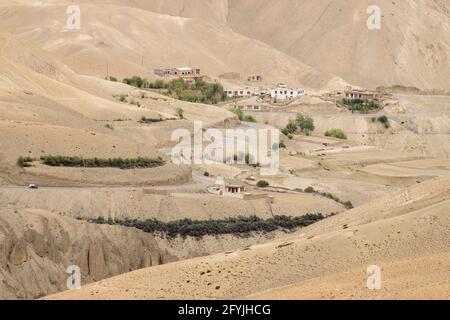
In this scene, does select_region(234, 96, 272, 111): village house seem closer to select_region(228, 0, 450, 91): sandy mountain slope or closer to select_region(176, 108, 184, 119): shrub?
select_region(176, 108, 184, 119): shrub

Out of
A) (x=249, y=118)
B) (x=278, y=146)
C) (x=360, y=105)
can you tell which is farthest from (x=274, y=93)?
(x=278, y=146)

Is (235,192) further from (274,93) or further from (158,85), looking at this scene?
(274,93)

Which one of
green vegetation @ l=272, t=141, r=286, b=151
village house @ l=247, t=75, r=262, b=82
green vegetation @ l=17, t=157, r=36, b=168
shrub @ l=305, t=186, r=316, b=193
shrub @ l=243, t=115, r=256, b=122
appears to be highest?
village house @ l=247, t=75, r=262, b=82

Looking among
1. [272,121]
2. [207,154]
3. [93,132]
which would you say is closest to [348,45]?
[272,121]

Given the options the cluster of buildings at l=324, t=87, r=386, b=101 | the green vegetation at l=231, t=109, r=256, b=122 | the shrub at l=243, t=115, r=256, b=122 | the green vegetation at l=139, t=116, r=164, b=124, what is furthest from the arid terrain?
the shrub at l=243, t=115, r=256, b=122

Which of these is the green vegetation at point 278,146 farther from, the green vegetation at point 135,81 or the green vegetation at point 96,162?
the green vegetation at point 96,162

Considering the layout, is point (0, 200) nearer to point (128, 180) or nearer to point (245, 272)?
point (128, 180)
